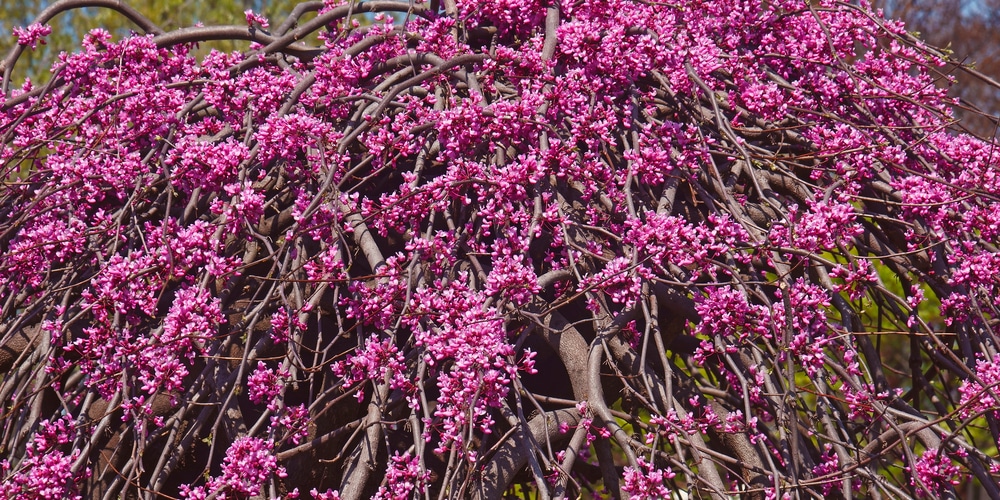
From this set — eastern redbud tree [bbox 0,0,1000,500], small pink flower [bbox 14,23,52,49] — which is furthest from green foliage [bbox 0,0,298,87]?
eastern redbud tree [bbox 0,0,1000,500]

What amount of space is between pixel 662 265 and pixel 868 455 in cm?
68

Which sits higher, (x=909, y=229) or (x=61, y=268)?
(x=909, y=229)

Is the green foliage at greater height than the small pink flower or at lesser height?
lesser

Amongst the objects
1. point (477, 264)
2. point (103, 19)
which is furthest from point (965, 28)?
point (477, 264)

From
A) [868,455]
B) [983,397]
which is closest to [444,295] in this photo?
[868,455]

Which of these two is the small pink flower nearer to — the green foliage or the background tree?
the green foliage

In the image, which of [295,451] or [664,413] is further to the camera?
[664,413]

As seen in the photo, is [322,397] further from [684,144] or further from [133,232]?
[684,144]

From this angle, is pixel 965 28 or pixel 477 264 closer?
pixel 477 264

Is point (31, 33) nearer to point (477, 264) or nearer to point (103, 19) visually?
point (477, 264)

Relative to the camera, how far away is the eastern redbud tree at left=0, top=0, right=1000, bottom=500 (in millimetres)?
2199

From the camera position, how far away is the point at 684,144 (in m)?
2.69

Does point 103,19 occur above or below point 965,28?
below

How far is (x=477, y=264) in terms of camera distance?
237cm
